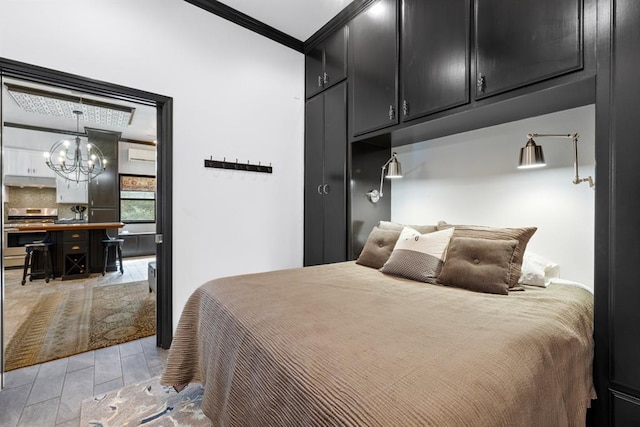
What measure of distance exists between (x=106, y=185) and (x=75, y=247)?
2068 millimetres

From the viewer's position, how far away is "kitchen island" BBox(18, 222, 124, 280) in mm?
Answer: 4953

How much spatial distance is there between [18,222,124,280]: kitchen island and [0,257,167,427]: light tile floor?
233 centimetres

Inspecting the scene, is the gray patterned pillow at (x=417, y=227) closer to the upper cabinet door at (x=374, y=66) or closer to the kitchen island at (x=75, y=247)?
the upper cabinet door at (x=374, y=66)

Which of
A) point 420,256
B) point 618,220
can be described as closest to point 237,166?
point 420,256

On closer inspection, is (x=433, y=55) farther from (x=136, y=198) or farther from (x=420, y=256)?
(x=136, y=198)

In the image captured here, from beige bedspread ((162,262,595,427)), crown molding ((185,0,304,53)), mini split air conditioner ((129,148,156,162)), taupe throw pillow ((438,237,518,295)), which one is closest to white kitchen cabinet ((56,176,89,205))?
mini split air conditioner ((129,148,156,162))

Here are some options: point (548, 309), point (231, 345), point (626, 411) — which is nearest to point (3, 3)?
point (231, 345)

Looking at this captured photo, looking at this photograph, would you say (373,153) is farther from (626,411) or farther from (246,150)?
(626,411)

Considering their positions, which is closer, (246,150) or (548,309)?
(548,309)

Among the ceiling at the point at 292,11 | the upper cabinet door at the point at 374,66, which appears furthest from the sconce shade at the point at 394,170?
the ceiling at the point at 292,11

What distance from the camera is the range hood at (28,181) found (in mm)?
6238

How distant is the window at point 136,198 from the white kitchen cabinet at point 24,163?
146 cm

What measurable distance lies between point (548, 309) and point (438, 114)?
Answer: 1356 millimetres

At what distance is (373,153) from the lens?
114 inches
